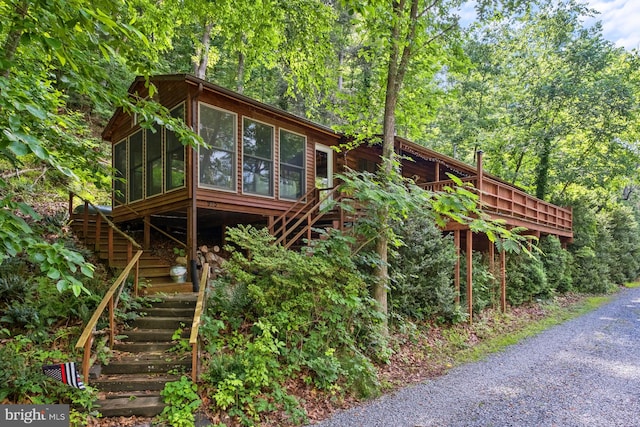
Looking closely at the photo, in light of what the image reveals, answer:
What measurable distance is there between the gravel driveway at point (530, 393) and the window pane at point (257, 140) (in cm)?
599

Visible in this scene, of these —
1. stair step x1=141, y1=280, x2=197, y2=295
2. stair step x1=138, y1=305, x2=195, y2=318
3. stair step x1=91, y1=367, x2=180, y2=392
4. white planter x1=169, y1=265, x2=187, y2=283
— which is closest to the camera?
stair step x1=91, y1=367, x2=180, y2=392

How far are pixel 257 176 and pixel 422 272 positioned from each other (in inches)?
176

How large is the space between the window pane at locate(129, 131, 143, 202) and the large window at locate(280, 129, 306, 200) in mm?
3771

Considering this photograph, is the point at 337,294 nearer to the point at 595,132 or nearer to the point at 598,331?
the point at 598,331

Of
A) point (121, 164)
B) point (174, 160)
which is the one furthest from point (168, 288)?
point (121, 164)

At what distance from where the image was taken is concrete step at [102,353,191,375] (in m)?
4.32

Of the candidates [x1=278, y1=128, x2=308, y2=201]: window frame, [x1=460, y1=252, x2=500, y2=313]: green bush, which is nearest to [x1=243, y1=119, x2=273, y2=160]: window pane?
[x1=278, y1=128, x2=308, y2=201]: window frame

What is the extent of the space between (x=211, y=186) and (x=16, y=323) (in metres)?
4.02

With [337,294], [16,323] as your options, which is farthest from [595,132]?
[16,323]

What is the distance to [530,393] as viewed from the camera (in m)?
5.05

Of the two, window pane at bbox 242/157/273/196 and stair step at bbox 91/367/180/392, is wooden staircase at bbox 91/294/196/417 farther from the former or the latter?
window pane at bbox 242/157/273/196

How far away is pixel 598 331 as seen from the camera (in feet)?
28.8

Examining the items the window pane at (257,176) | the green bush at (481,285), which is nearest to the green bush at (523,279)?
the green bush at (481,285)

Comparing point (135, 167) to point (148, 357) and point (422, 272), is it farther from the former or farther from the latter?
point (422, 272)
